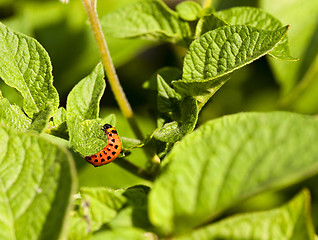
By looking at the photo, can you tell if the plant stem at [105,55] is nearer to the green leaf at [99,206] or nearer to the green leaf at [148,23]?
the green leaf at [148,23]

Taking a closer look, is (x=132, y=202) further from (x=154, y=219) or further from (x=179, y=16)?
(x=179, y=16)

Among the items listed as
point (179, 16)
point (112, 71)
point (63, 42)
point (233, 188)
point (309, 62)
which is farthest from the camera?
point (63, 42)

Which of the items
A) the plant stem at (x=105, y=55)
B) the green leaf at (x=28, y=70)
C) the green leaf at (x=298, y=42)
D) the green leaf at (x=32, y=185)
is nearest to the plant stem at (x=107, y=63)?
the plant stem at (x=105, y=55)

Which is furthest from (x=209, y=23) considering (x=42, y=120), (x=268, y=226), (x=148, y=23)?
(x=268, y=226)

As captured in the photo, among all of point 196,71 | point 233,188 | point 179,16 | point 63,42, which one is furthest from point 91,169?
point 233,188

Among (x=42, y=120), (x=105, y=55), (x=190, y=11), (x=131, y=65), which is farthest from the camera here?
(x=131, y=65)

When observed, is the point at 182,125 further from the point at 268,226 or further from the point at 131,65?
the point at 131,65
